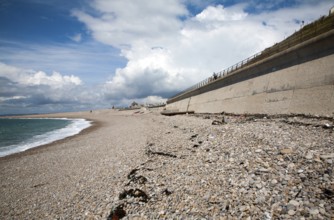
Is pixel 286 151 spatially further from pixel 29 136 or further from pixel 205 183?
pixel 29 136

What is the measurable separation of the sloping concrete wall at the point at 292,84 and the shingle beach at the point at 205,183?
1662 millimetres

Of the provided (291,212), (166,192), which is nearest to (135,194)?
(166,192)

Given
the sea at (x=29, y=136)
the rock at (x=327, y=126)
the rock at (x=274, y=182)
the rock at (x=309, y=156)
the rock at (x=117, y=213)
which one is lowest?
the sea at (x=29, y=136)

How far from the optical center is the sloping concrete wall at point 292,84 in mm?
12234

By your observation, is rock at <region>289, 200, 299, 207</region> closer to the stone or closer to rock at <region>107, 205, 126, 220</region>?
the stone

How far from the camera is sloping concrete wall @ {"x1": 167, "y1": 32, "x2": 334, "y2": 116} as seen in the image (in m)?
12.2

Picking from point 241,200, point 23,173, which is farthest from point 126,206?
point 23,173

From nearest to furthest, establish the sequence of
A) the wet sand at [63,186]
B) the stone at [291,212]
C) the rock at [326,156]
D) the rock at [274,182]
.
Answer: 1. the stone at [291,212]
2. the rock at [274,182]
3. the rock at [326,156]
4. the wet sand at [63,186]

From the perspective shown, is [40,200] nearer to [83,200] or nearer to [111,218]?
[83,200]

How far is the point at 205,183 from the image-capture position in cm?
668

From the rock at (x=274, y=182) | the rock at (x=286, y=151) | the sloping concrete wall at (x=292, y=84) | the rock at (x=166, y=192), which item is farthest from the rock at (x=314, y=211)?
the sloping concrete wall at (x=292, y=84)

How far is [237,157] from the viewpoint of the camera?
7895 mm

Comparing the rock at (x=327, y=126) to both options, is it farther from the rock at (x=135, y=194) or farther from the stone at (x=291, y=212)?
the rock at (x=135, y=194)

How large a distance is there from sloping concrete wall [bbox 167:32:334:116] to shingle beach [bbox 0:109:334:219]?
1.66 meters
